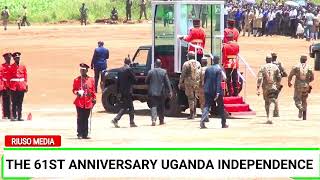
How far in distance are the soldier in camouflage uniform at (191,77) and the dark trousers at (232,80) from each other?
1.23 m

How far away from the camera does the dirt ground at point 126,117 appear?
1955 centimetres

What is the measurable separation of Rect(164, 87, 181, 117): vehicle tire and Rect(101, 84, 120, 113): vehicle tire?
168 cm

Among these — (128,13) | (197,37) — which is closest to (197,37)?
(197,37)

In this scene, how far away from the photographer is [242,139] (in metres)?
19.7

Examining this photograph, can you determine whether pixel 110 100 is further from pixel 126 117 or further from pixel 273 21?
pixel 273 21

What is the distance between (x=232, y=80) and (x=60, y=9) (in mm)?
52840

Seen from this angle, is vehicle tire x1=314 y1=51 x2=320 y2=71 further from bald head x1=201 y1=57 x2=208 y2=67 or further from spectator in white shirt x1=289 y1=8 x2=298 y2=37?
spectator in white shirt x1=289 y1=8 x2=298 y2=37

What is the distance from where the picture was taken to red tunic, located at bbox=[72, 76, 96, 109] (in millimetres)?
19688

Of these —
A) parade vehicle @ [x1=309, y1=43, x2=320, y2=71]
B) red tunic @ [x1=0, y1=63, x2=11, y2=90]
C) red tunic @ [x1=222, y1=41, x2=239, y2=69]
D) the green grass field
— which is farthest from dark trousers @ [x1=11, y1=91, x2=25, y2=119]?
the green grass field

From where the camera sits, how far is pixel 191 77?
23.3 m

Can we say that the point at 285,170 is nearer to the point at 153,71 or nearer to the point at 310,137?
the point at 310,137

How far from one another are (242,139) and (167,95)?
355cm

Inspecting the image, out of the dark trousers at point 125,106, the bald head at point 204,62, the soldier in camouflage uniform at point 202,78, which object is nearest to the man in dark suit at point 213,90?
the soldier in camouflage uniform at point 202,78

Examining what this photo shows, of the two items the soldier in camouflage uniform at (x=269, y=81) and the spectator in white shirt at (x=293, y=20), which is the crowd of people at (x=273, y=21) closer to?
the spectator in white shirt at (x=293, y=20)
